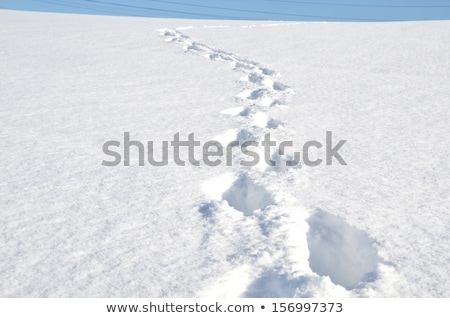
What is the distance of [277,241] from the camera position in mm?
1666

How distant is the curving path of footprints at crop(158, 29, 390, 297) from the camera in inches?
56.7

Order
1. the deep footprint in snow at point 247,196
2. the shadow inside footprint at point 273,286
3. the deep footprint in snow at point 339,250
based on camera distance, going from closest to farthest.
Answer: the shadow inside footprint at point 273,286 → the deep footprint in snow at point 339,250 → the deep footprint in snow at point 247,196

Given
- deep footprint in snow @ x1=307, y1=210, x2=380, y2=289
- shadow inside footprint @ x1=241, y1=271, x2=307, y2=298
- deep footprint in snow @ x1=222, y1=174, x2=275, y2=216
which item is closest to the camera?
shadow inside footprint @ x1=241, y1=271, x2=307, y2=298

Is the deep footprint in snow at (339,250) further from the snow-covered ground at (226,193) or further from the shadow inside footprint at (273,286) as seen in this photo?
the shadow inside footprint at (273,286)

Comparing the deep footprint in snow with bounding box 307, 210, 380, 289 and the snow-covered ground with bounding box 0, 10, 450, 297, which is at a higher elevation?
the snow-covered ground with bounding box 0, 10, 450, 297

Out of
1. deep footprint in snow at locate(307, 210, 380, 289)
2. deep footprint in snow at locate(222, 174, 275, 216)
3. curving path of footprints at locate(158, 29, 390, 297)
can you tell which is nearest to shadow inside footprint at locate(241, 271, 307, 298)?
curving path of footprints at locate(158, 29, 390, 297)

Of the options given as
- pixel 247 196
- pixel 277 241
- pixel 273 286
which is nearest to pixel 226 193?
pixel 247 196

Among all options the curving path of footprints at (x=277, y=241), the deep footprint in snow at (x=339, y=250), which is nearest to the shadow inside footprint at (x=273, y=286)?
the curving path of footprints at (x=277, y=241)

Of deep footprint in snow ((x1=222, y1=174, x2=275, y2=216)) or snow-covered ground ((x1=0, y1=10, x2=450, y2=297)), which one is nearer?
snow-covered ground ((x1=0, y1=10, x2=450, y2=297))

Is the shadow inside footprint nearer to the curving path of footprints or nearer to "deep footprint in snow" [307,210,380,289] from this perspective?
the curving path of footprints

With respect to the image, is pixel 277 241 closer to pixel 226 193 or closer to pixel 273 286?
pixel 273 286

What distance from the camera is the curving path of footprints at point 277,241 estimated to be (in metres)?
1.44

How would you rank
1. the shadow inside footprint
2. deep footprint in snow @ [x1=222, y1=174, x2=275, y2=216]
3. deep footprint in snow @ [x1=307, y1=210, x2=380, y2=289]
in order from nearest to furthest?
the shadow inside footprint → deep footprint in snow @ [x1=307, y1=210, x2=380, y2=289] → deep footprint in snow @ [x1=222, y1=174, x2=275, y2=216]

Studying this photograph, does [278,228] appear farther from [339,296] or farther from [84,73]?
[84,73]
